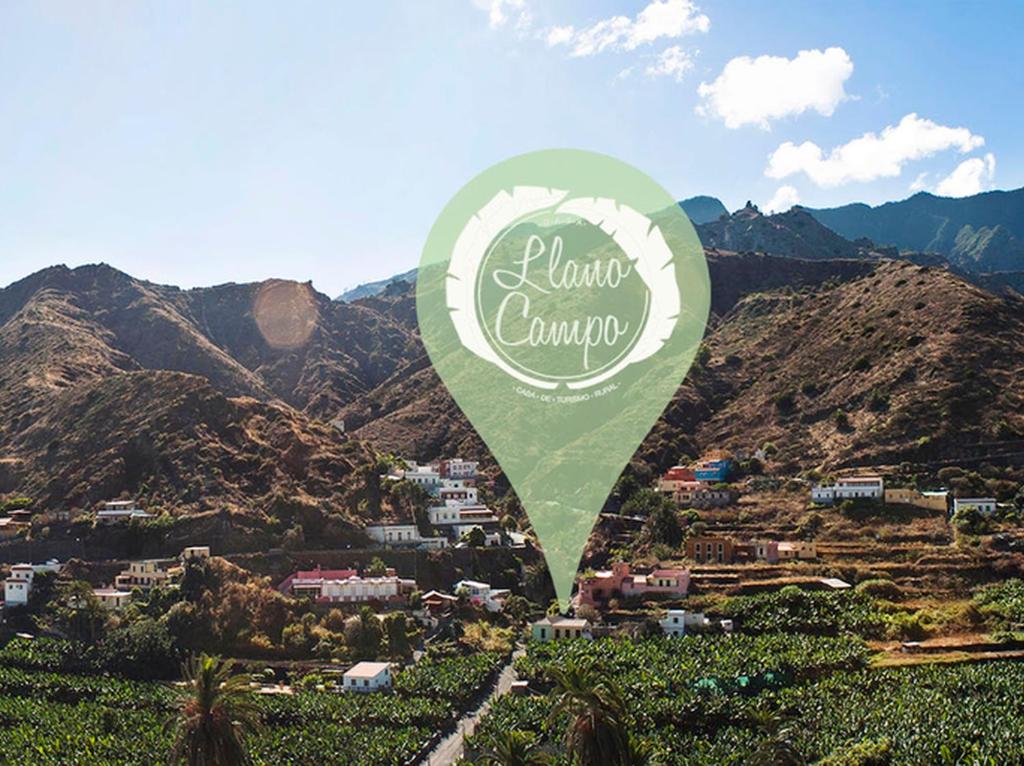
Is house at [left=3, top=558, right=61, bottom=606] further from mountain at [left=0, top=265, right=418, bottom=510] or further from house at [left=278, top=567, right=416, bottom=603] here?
house at [left=278, top=567, right=416, bottom=603]

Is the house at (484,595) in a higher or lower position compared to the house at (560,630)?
higher

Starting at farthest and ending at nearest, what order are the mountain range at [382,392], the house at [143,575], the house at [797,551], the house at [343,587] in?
the mountain range at [382,392] → the house at [797,551] → the house at [143,575] → the house at [343,587]

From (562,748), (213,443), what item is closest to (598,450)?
(213,443)

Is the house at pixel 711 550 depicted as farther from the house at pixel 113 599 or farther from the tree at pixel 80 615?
the tree at pixel 80 615

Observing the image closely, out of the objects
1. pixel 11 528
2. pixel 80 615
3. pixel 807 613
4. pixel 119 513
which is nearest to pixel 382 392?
pixel 119 513

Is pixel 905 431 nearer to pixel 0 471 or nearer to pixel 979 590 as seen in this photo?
pixel 979 590

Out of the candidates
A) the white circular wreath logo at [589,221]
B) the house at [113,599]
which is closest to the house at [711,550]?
the white circular wreath logo at [589,221]
